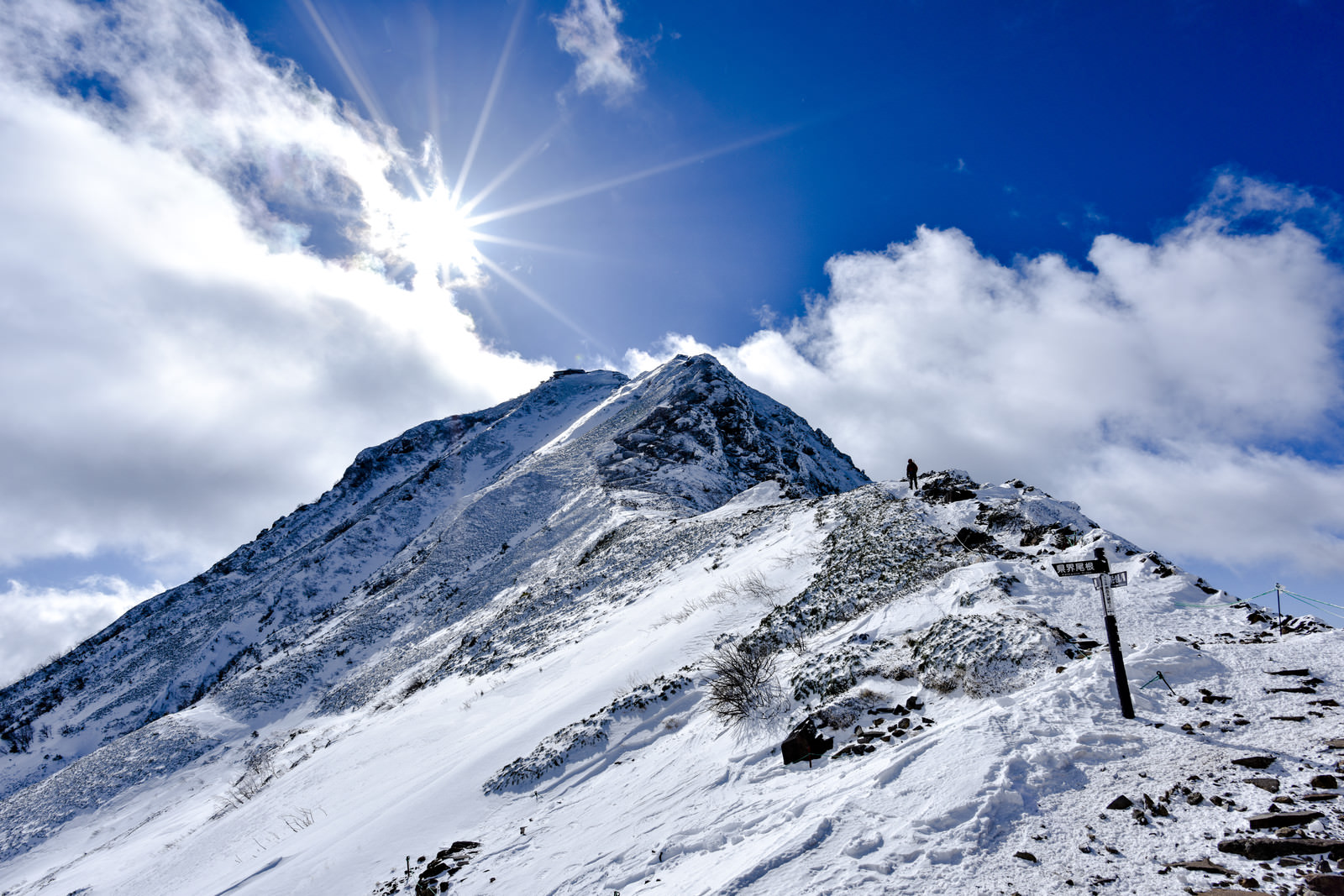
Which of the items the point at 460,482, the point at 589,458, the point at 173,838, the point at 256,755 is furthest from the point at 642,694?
the point at 460,482

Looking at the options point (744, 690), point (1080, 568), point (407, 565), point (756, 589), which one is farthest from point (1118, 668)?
point (407, 565)

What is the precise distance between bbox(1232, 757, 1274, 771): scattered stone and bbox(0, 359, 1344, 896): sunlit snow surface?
13 cm

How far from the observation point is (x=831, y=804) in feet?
19.0

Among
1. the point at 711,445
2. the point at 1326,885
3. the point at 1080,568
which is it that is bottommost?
the point at 1326,885

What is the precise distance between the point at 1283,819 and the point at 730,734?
19.8ft

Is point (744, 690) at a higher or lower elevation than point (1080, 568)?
lower

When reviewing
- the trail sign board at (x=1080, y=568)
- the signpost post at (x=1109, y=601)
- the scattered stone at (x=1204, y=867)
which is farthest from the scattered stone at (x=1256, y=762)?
the trail sign board at (x=1080, y=568)

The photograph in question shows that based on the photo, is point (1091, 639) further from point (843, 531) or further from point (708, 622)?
point (843, 531)

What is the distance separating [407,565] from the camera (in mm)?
46281

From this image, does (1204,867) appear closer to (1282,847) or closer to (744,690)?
(1282,847)

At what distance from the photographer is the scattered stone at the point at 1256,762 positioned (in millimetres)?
4938

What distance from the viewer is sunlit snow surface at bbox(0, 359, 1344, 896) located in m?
5.07

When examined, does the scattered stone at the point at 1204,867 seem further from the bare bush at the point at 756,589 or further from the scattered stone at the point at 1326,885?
the bare bush at the point at 756,589

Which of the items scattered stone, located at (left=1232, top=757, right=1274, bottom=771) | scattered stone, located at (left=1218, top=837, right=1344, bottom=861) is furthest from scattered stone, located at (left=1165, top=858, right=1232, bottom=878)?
scattered stone, located at (left=1232, top=757, right=1274, bottom=771)
